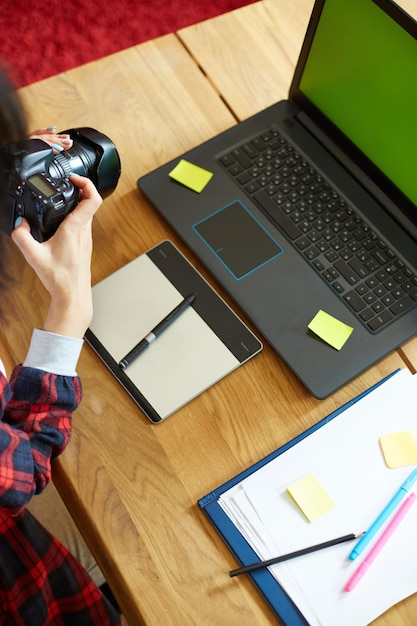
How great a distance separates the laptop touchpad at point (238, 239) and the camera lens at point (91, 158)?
151mm

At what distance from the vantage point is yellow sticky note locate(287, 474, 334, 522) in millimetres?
788

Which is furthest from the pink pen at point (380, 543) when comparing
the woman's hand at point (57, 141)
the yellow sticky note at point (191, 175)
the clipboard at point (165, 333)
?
the woman's hand at point (57, 141)

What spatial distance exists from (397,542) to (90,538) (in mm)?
373

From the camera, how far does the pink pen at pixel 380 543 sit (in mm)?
755

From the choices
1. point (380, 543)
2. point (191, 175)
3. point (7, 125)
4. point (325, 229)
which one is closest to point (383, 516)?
point (380, 543)

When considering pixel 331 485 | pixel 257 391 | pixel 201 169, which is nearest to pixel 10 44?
pixel 201 169

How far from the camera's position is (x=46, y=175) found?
79 centimetres

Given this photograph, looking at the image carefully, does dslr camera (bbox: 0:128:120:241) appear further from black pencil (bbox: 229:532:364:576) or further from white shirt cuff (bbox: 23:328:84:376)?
black pencil (bbox: 229:532:364:576)

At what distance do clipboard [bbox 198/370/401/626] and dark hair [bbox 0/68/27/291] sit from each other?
15.3 inches

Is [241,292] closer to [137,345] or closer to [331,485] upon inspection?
[137,345]

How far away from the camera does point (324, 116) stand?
979 millimetres

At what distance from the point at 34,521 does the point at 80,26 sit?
1.58 m

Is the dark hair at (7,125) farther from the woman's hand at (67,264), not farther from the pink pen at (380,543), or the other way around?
the pink pen at (380,543)

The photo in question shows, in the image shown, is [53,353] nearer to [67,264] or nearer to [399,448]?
[67,264]
